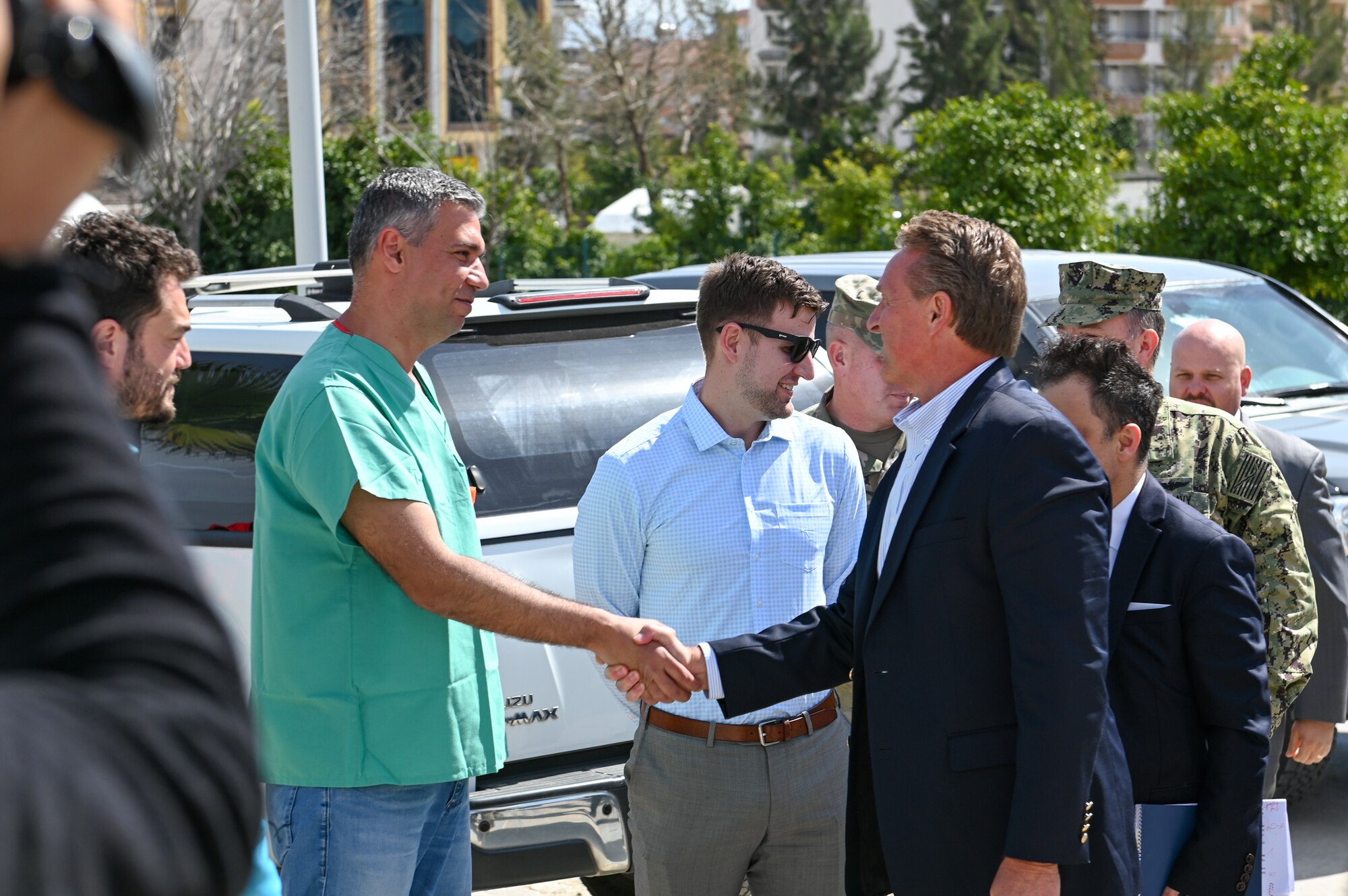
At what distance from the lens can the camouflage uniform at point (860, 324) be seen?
4.64m

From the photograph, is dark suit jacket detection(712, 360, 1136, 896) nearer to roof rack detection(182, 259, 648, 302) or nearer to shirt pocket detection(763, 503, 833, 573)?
shirt pocket detection(763, 503, 833, 573)

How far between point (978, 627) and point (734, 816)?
1097mm

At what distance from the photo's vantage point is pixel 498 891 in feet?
17.0

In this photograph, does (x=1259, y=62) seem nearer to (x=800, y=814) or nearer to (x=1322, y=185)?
(x=1322, y=185)

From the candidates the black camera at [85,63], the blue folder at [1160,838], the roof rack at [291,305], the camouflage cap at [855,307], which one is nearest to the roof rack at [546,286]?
the roof rack at [291,305]

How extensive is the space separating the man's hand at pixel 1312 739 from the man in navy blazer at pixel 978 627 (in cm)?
182

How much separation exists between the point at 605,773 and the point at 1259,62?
524 inches

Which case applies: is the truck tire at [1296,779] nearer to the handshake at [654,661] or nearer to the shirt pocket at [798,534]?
the shirt pocket at [798,534]

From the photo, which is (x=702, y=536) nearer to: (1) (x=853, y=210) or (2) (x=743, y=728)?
(2) (x=743, y=728)

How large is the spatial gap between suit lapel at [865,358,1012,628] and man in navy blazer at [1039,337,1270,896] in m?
0.59

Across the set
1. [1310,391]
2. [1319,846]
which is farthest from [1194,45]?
[1319,846]

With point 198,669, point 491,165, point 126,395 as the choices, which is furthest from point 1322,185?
point 491,165

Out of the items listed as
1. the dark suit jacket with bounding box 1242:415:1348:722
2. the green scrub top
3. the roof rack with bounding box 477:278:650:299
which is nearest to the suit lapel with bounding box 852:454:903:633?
the green scrub top

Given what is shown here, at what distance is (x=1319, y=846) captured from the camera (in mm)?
5500
